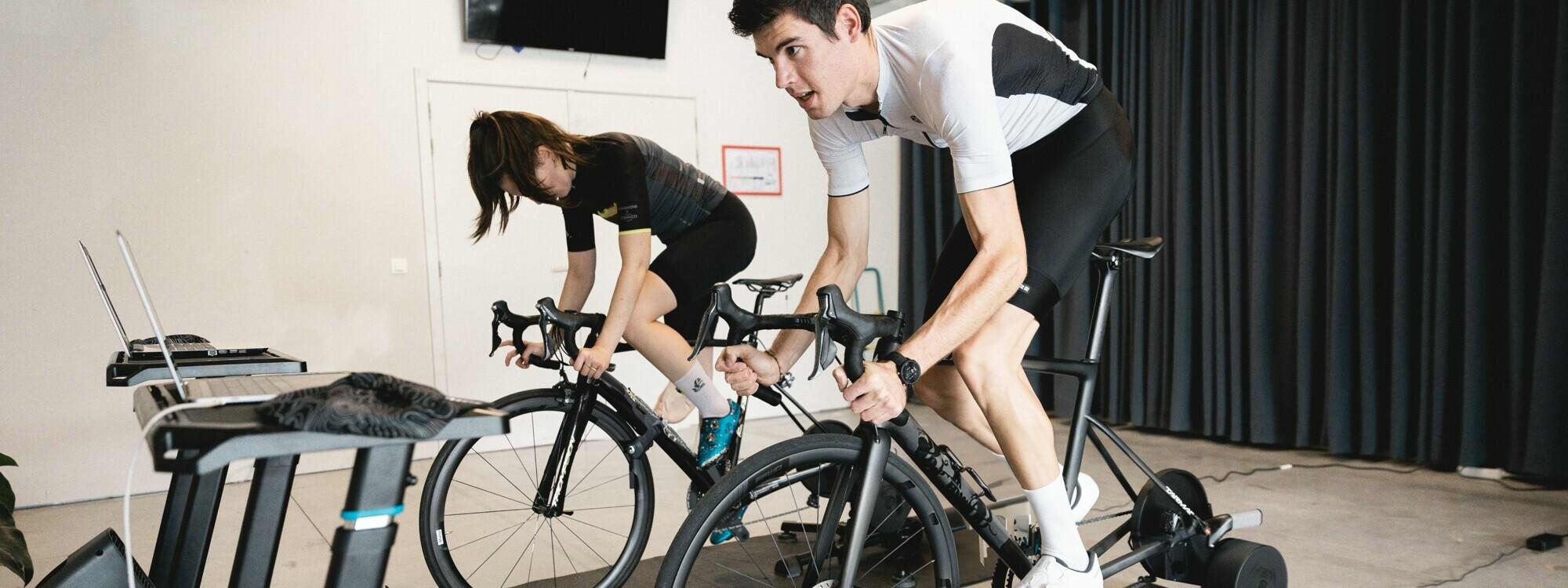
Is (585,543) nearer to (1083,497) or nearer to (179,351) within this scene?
(179,351)

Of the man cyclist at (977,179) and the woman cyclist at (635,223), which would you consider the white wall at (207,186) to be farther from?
the man cyclist at (977,179)

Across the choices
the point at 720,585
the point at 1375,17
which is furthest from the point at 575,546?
the point at 1375,17

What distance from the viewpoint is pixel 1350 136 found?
3516 millimetres

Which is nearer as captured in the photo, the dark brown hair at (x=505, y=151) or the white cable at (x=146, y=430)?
the white cable at (x=146, y=430)

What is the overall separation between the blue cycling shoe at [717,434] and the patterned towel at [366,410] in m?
1.46

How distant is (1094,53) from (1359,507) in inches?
95.1

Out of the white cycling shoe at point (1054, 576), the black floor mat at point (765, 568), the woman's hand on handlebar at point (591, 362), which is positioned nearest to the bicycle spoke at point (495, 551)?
the black floor mat at point (765, 568)

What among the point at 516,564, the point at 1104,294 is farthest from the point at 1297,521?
the point at 516,564

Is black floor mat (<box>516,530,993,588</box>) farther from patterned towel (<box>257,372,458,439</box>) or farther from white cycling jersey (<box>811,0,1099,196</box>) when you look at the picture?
patterned towel (<box>257,372,458,439</box>)

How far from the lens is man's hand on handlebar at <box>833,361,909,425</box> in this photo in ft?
4.29

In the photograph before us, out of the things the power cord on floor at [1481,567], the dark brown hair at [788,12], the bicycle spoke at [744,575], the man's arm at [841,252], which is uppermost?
the dark brown hair at [788,12]

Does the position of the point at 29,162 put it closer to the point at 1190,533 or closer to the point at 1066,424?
the point at 1190,533

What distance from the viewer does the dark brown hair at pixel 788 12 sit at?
4.72 ft

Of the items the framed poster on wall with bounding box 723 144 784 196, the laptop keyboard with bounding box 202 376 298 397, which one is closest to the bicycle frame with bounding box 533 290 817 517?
the laptop keyboard with bounding box 202 376 298 397
